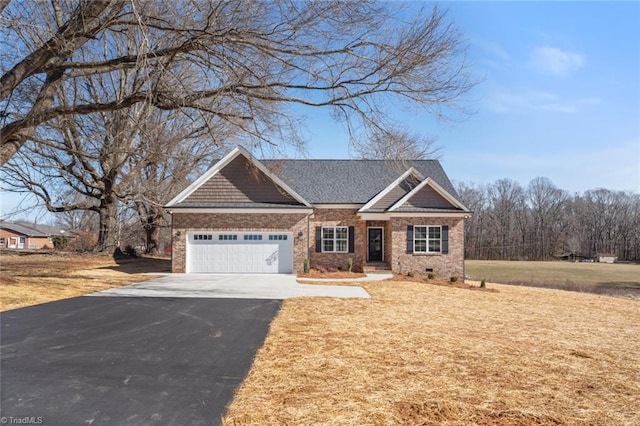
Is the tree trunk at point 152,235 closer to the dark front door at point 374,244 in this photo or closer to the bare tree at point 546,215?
the dark front door at point 374,244

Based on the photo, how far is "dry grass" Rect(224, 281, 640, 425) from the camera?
141 inches

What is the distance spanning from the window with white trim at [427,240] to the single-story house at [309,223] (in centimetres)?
5

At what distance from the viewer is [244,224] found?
57.4ft

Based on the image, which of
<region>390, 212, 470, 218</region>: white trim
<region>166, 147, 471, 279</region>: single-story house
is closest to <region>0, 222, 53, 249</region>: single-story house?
<region>166, 147, 471, 279</region>: single-story house

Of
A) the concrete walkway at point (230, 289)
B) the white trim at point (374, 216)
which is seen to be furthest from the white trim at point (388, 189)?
the concrete walkway at point (230, 289)

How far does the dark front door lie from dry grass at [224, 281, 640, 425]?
11.2 meters

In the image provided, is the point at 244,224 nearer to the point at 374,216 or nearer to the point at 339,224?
the point at 339,224

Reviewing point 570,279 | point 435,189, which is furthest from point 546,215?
point 435,189

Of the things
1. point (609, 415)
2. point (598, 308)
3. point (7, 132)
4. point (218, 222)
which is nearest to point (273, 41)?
point (7, 132)

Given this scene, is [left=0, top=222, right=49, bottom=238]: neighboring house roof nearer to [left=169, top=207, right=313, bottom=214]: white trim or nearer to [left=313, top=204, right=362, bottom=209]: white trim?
[left=169, top=207, right=313, bottom=214]: white trim

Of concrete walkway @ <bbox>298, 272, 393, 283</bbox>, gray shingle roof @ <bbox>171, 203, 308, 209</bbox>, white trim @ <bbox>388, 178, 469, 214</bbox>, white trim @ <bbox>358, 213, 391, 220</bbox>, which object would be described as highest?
white trim @ <bbox>388, 178, 469, 214</bbox>

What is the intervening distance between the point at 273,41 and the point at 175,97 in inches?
109

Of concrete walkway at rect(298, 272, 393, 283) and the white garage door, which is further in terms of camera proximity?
the white garage door

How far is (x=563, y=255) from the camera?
61.6 metres
